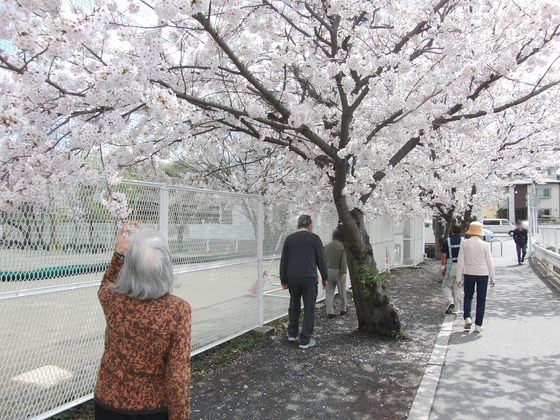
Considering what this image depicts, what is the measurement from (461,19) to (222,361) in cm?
574

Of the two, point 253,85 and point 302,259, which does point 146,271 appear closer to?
point 253,85

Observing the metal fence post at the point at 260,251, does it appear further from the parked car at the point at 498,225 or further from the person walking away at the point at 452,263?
the parked car at the point at 498,225

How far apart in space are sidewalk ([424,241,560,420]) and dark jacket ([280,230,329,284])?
79.2 inches

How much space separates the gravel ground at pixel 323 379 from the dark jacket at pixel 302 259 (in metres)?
0.99

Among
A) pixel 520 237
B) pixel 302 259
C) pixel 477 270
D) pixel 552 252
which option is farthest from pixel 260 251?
pixel 520 237

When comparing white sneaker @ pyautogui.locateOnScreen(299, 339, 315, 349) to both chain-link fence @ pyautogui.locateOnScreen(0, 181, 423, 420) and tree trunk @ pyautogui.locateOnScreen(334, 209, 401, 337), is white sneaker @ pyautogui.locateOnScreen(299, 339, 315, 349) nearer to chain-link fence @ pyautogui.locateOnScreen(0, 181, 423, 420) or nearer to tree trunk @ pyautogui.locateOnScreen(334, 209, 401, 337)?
tree trunk @ pyautogui.locateOnScreen(334, 209, 401, 337)

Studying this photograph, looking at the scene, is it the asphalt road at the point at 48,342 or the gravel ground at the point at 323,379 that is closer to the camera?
the asphalt road at the point at 48,342

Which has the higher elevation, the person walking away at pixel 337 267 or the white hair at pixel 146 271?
the white hair at pixel 146 271

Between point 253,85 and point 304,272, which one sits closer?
point 253,85

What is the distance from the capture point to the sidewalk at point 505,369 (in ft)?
13.1

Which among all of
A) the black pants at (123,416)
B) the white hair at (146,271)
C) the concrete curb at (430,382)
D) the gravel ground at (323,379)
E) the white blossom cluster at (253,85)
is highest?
the white blossom cluster at (253,85)

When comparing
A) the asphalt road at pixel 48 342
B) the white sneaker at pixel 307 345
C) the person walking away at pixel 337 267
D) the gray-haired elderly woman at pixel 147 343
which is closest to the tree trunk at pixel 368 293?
the white sneaker at pixel 307 345

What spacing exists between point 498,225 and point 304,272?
174 ft

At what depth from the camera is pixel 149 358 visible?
2059 mm
